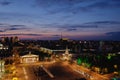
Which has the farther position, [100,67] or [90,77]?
[100,67]

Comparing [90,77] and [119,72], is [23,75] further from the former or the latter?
[119,72]

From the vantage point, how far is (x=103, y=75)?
182 ft

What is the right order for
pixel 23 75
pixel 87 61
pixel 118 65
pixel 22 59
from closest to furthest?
pixel 23 75, pixel 118 65, pixel 87 61, pixel 22 59

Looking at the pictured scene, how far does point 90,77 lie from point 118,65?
13.5m

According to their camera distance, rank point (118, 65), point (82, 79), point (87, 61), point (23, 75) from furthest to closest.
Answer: point (87, 61) → point (118, 65) → point (23, 75) → point (82, 79)

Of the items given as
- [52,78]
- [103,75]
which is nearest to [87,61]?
[103,75]

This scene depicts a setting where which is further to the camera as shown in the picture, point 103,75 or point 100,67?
point 100,67

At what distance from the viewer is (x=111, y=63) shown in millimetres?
65000

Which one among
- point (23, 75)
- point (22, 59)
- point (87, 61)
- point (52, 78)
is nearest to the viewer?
point (52, 78)

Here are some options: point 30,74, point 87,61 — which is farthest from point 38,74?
point 87,61

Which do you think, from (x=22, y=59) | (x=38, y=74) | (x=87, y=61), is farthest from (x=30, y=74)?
(x=22, y=59)

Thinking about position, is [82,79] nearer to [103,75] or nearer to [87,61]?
[103,75]

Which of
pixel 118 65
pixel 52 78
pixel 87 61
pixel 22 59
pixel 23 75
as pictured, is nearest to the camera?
pixel 52 78

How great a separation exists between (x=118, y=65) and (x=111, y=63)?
2430mm
